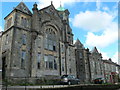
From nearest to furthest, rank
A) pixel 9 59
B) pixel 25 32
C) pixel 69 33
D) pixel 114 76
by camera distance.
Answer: pixel 9 59, pixel 25 32, pixel 69 33, pixel 114 76

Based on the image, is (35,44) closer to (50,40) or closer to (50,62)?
(50,40)

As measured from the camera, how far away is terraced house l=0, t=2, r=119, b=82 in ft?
85.3

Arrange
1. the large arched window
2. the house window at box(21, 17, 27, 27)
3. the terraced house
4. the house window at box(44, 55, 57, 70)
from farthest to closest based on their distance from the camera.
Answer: the large arched window, the house window at box(44, 55, 57, 70), the house window at box(21, 17, 27, 27), the terraced house

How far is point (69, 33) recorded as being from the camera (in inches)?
1578

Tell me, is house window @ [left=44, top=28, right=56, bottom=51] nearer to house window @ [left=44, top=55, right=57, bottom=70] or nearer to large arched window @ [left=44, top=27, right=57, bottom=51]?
large arched window @ [left=44, top=27, right=57, bottom=51]

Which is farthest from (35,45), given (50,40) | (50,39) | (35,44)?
(50,39)

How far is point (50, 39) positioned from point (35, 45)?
5.51 m

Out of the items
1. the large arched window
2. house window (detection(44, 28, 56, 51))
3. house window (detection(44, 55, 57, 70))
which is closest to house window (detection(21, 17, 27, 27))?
the large arched window

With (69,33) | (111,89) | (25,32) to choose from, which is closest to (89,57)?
(69,33)

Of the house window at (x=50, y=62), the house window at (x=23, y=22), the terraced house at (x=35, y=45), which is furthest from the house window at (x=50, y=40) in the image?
the house window at (x=23, y=22)

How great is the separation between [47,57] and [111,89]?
63.8 feet

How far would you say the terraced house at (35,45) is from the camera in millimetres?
25984

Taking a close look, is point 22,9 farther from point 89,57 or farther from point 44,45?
point 89,57

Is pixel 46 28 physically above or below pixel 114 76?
above
